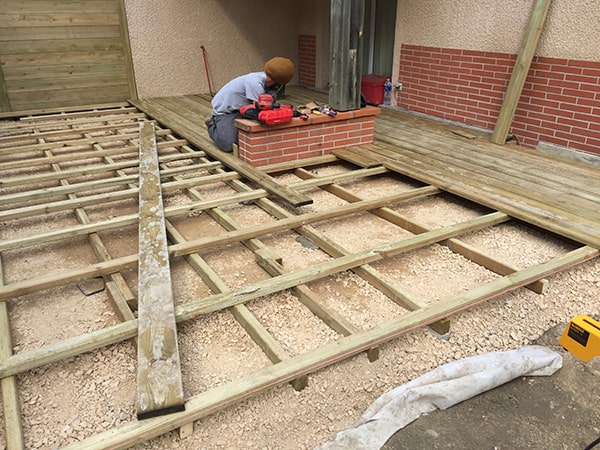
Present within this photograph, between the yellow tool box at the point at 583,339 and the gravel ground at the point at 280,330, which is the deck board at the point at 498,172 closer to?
the gravel ground at the point at 280,330

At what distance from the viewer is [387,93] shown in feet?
22.3

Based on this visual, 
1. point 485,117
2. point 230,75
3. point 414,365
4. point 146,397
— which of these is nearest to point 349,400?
point 414,365

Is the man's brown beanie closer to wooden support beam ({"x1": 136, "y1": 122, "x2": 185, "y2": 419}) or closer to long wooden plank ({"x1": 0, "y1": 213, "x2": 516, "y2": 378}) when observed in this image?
wooden support beam ({"x1": 136, "y1": 122, "x2": 185, "y2": 419})

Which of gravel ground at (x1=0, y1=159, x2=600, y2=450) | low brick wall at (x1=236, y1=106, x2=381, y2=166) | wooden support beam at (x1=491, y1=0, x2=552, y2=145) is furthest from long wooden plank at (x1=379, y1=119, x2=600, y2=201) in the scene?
gravel ground at (x1=0, y1=159, x2=600, y2=450)

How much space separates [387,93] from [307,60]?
231cm

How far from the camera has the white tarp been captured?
166 centimetres

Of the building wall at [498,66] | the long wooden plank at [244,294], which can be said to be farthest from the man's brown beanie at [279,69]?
the building wall at [498,66]

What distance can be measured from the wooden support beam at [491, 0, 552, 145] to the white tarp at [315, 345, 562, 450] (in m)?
3.44

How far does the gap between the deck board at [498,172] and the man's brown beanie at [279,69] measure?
1100 mm

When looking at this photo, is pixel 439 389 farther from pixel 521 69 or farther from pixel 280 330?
pixel 521 69

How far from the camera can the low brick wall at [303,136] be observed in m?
4.26

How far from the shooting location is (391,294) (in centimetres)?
242

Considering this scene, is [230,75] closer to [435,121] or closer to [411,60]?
[411,60]

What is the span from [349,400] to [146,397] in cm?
78
